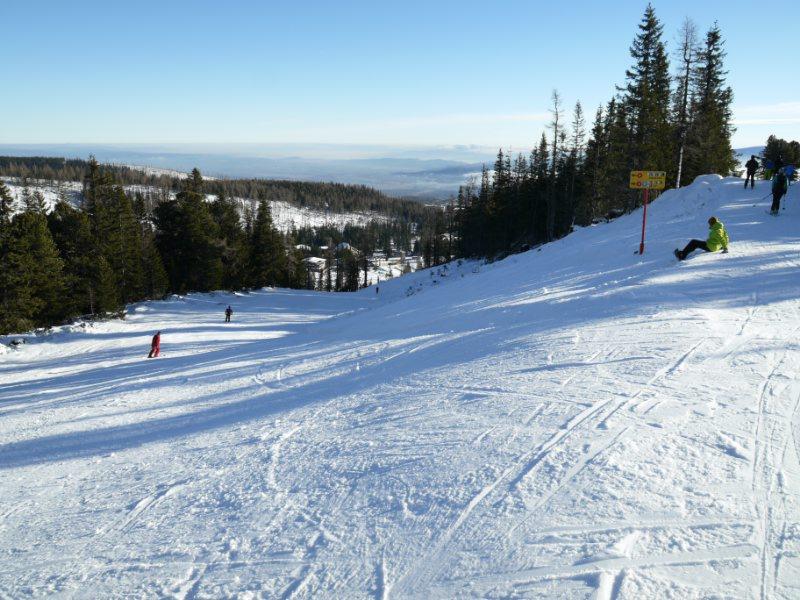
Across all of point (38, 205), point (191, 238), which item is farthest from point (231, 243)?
point (38, 205)

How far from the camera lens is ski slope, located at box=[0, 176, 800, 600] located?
397cm

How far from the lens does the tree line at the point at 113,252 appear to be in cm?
2680

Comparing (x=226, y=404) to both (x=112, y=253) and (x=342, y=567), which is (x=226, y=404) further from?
(x=112, y=253)

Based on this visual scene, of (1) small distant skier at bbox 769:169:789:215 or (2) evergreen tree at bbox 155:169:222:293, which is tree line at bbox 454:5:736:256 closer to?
(1) small distant skier at bbox 769:169:789:215

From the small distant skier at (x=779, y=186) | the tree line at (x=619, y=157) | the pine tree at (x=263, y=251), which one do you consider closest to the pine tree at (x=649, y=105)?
the tree line at (x=619, y=157)

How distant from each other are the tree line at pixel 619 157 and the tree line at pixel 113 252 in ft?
87.4

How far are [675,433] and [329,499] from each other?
4.02m

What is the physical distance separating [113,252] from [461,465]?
34.8 m

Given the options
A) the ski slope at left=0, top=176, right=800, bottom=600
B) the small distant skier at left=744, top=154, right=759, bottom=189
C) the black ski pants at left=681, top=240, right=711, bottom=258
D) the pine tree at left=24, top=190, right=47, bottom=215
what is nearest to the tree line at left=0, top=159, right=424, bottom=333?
the pine tree at left=24, top=190, right=47, bottom=215

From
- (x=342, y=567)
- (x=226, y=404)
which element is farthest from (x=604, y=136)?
(x=342, y=567)

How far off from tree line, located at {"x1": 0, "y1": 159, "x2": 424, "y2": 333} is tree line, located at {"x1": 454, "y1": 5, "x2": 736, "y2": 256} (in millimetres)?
26650

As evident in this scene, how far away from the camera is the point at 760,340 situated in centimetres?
833

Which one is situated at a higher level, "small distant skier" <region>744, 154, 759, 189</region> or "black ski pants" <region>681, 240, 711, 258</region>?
"small distant skier" <region>744, 154, 759, 189</region>

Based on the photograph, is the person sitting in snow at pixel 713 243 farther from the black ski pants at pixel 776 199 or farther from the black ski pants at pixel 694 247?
the black ski pants at pixel 776 199
